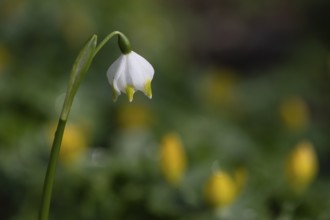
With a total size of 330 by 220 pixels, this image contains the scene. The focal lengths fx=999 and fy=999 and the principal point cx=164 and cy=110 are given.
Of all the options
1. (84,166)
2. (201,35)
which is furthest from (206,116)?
(201,35)

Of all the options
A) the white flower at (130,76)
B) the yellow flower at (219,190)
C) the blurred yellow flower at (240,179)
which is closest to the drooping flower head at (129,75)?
the white flower at (130,76)

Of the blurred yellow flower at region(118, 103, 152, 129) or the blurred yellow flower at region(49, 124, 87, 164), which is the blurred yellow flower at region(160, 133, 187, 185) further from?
the blurred yellow flower at region(118, 103, 152, 129)

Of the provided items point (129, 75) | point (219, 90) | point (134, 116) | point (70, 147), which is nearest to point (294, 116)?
point (134, 116)

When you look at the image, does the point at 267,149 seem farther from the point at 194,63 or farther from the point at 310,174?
the point at 194,63

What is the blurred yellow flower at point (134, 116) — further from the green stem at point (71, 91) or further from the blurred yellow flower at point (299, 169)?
the green stem at point (71, 91)

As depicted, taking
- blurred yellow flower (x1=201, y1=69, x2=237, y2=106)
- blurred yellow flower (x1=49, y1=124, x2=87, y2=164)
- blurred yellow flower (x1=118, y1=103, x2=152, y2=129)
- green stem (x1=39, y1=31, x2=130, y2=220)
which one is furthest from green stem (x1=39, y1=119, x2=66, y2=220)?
blurred yellow flower (x1=201, y1=69, x2=237, y2=106)

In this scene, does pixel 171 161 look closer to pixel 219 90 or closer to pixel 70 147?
pixel 70 147
